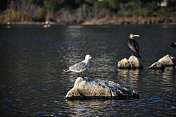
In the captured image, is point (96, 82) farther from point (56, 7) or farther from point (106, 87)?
point (56, 7)

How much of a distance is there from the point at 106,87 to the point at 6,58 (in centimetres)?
2317

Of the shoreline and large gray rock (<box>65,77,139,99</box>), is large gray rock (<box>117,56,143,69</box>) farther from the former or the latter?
the shoreline

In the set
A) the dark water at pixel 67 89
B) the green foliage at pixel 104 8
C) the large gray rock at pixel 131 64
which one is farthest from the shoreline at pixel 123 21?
the large gray rock at pixel 131 64

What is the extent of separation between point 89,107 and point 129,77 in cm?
988

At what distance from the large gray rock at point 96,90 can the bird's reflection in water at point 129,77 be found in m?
4.03

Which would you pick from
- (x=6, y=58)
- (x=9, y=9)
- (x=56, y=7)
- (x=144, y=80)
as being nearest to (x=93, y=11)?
(x=56, y=7)

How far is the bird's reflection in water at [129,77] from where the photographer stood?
2753 centimetres

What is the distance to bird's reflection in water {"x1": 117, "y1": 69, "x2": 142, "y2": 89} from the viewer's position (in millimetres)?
27531

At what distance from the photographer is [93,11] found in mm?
191625

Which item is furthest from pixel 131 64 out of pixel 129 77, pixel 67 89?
pixel 67 89

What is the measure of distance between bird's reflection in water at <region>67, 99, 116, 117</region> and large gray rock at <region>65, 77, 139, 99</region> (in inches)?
16.1

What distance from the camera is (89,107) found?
21.0 meters

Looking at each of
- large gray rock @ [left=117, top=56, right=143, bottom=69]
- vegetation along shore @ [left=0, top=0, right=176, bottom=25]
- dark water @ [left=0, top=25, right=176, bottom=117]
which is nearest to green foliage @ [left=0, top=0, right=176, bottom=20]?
vegetation along shore @ [left=0, top=0, right=176, bottom=25]

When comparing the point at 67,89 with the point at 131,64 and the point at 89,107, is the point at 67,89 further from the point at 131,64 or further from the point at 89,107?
the point at 131,64
